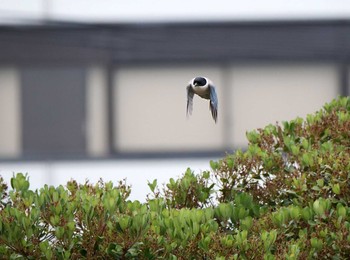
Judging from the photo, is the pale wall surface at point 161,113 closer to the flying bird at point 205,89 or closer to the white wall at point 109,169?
the white wall at point 109,169

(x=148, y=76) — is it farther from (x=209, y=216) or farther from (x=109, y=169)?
(x=209, y=216)

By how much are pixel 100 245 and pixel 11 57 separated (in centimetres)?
1229

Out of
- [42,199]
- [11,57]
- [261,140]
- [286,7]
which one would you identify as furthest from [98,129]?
[42,199]

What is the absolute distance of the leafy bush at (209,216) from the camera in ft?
19.5

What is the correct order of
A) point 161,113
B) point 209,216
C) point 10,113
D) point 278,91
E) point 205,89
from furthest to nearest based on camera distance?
1. point 10,113
2. point 278,91
3. point 161,113
4. point 209,216
5. point 205,89

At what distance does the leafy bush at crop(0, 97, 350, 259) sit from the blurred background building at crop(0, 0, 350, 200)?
10577 millimetres

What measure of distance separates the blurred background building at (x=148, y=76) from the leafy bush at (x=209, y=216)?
10.6 metres

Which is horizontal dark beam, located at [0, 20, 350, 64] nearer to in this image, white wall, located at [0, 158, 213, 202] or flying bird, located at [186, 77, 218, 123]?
white wall, located at [0, 158, 213, 202]

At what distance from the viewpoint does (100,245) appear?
19.5 feet

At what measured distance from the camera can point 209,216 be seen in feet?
20.4

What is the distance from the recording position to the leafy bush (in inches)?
234

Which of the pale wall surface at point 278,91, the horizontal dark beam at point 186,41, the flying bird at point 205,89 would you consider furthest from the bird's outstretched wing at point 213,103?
the pale wall surface at point 278,91

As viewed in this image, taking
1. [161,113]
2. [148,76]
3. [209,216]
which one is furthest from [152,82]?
[209,216]

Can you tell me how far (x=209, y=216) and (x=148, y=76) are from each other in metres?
11.7
